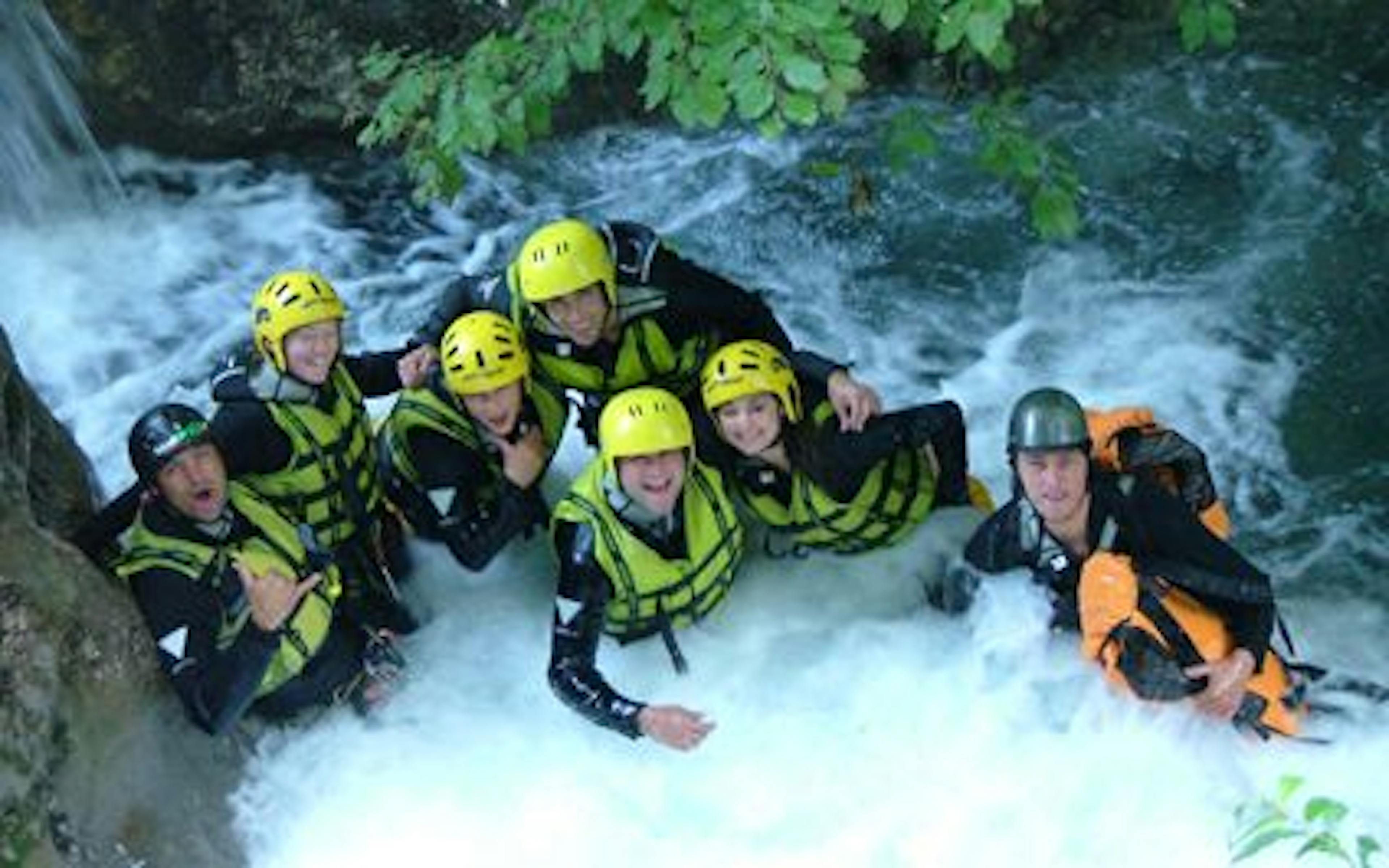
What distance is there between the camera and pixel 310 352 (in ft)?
18.2

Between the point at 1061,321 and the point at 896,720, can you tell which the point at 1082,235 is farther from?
the point at 896,720

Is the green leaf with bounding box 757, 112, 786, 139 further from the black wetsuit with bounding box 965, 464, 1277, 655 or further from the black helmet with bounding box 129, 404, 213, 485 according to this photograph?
the black helmet with bounding box 129, 404, 213, 485

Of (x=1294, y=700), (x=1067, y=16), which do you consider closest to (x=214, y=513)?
(x=1294, y=700)

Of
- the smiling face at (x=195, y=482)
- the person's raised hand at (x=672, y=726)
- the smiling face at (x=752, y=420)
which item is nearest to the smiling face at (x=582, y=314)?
the smiling face at (x=752, y=420)

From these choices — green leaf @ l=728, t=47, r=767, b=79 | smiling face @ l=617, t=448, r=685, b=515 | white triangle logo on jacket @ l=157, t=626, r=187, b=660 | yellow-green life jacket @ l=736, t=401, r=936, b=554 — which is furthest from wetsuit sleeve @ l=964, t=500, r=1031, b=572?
white triangle logo on jacket @ l=157, t=626, r=187, b=660

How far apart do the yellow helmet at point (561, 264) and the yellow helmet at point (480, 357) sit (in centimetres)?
22

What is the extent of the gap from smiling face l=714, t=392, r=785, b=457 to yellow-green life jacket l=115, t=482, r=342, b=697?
1.48 m

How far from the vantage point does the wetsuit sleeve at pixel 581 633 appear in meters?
5.22

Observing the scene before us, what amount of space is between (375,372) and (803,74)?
8.51 feet

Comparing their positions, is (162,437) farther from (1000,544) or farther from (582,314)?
(1000,544)

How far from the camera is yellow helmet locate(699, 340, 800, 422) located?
5.32 m

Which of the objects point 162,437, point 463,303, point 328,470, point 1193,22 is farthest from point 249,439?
point 1193,22

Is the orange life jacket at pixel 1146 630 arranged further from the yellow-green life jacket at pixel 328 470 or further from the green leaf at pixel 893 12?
the yellow-green life jacket at pixel 328 470

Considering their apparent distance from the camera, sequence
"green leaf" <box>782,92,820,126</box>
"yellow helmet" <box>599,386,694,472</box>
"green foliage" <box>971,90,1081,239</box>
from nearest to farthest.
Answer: "green leaf" <box>782,92,820,126</box> < "yellow helmet" <box>599,386,694,472</box> < "green foliage" <box>971,90,1081,239</box>
